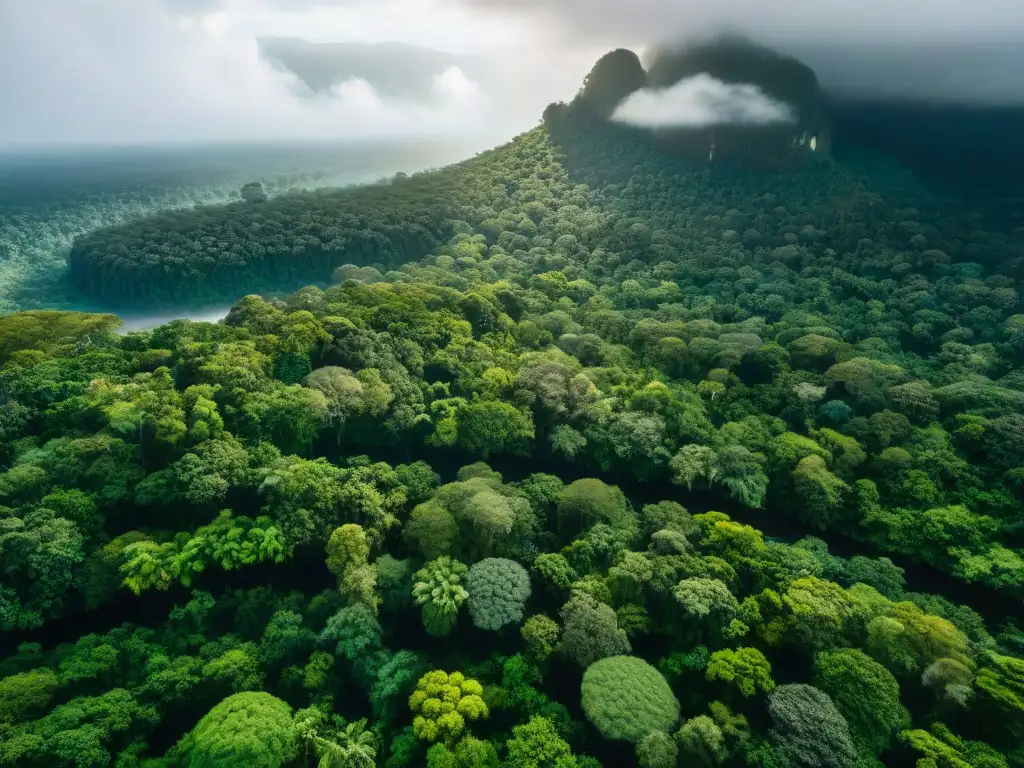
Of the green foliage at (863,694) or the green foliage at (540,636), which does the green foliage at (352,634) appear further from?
the green foliage at (863,694)

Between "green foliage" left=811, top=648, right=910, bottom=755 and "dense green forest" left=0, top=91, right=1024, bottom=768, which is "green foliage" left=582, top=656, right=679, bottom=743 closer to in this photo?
"dense green forest" left=0, top=91, right=1024, bottom=768

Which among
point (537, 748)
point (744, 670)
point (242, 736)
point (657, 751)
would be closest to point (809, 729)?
point (744, 670)

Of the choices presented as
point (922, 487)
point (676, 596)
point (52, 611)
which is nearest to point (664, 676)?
point (676, 596)

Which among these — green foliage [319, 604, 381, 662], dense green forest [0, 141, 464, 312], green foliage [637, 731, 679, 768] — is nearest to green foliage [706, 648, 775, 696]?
green foliage [637, 731, 679, 768]

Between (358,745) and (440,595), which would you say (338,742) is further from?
(440,595)

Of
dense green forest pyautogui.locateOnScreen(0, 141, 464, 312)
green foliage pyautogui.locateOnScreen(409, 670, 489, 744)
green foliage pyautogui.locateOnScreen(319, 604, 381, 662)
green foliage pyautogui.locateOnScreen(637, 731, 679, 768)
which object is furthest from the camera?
dense green forest pyautogui.locateOnScreen(0, 141, 464, 312)

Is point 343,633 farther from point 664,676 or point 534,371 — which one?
point 534,371

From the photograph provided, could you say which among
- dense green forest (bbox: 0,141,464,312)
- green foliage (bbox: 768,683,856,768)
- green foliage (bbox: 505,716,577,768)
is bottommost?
green foliage (bbox: 505,716,577,768)

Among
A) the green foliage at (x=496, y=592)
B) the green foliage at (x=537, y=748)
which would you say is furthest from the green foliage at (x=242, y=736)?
the green foliage at (x=496, y=592)
